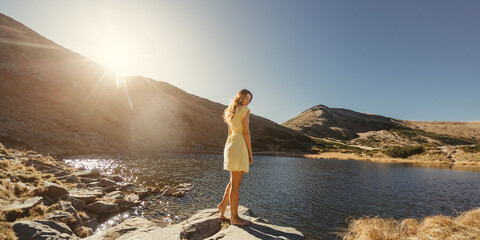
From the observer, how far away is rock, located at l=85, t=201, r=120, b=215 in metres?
9.74

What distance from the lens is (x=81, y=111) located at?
1925 inches

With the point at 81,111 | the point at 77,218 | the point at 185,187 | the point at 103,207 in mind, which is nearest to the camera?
the point at 77,218

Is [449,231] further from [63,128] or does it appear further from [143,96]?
[143,96]

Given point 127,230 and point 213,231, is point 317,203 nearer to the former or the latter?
point 213,231

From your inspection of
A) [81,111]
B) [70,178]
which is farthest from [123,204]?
[81,111]

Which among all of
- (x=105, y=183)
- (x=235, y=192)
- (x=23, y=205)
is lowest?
(x=105, y=183)

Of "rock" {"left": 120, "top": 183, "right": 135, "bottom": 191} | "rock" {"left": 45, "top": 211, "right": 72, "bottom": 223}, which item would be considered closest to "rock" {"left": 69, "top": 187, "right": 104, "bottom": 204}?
"rock" {"left": 120, "top": 183, "right": 135, "bottom": 191}

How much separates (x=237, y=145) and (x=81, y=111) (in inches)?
2339

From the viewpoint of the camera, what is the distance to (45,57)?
60.2m

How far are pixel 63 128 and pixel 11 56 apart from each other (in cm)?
3290

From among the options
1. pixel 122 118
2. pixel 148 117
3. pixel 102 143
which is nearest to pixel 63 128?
pixel 102 143

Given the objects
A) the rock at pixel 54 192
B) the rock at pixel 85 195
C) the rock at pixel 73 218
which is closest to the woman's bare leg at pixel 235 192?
the rock at pixel 73 218

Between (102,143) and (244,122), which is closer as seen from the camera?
(244,122)

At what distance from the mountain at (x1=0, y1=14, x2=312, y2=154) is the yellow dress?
38.4 m
